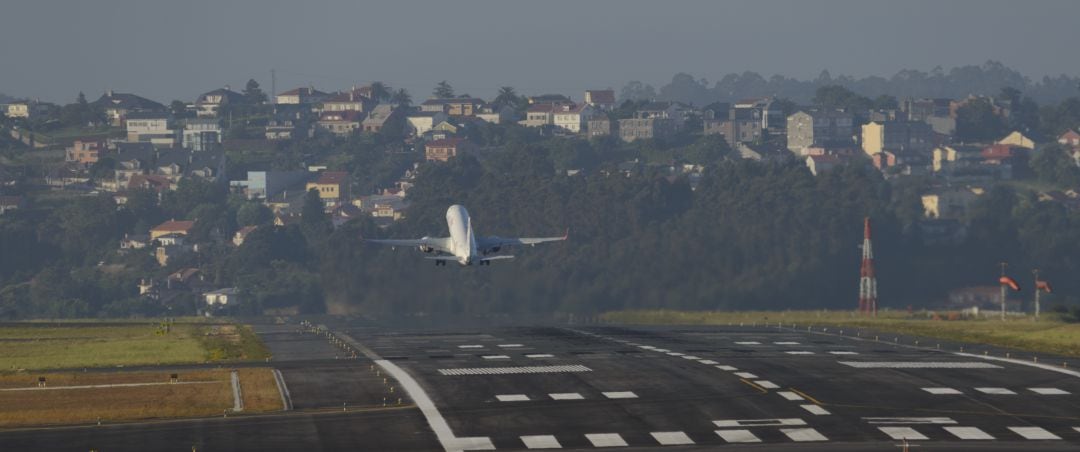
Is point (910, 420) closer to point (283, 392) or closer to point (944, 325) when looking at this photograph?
point (283, 392)

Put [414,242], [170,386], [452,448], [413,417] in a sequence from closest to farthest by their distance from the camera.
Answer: [452,448]
[413,417]
[170,386]
[414,242]

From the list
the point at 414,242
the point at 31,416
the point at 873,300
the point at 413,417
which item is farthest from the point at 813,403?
the point at 873,300

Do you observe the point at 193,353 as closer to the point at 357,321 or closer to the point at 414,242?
the point at 414,242

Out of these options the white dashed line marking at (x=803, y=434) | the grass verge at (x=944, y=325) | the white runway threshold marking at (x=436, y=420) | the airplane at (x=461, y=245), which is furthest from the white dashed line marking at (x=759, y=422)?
the airplane at (x=461, y=245)

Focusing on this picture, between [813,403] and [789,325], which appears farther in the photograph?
[789,325]

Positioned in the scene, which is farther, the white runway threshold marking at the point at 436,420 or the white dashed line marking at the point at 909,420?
the white dashed line marking at the point at 909,420

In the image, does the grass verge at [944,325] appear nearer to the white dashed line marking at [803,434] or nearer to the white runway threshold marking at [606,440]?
the white dashed line marking at [803,434]
